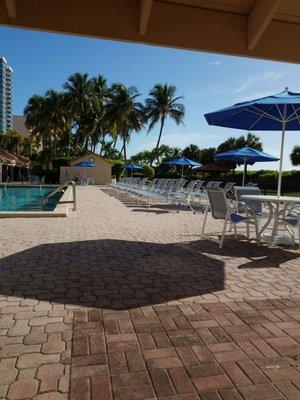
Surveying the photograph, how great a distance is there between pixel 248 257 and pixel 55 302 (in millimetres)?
3029

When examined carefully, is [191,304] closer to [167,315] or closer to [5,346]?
[167,315]

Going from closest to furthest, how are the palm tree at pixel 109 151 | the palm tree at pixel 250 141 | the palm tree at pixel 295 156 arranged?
the palm tree at pixel 295 156
the palm tree at pixel 250 141
the palm tree at pixel 109 151

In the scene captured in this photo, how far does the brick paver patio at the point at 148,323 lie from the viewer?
83.3 inches

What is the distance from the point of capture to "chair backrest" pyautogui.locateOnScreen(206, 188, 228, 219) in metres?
5.98

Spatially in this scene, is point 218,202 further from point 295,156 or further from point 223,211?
point 295,156

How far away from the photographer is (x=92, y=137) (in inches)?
1725

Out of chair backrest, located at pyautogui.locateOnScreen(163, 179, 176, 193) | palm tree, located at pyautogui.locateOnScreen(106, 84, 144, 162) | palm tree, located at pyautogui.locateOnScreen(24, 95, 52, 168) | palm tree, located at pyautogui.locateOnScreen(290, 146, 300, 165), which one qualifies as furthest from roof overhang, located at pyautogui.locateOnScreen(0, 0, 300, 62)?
palm tree, located at pyautogui.locateOnScreen(24, 95, 52, 168)

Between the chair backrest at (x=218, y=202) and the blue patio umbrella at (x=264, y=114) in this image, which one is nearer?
the blue patio umbrella at (x=264, y=114)

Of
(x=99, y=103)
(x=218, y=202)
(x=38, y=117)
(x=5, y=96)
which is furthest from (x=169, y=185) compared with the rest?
(x=5, y=96)

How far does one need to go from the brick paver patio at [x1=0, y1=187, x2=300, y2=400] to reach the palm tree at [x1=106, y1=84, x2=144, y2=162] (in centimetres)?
3713

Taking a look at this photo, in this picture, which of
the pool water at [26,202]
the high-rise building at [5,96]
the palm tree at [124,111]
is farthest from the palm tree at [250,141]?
the high-rise building at [5,96]

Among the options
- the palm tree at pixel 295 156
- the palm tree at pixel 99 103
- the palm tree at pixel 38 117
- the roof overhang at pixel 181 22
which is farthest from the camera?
the palm tree at pixel 38 117

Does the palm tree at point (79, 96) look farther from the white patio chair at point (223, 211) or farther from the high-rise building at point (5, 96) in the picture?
the high-rise building at point (5, 96)

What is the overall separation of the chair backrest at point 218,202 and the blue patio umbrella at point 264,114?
119 centimetres
